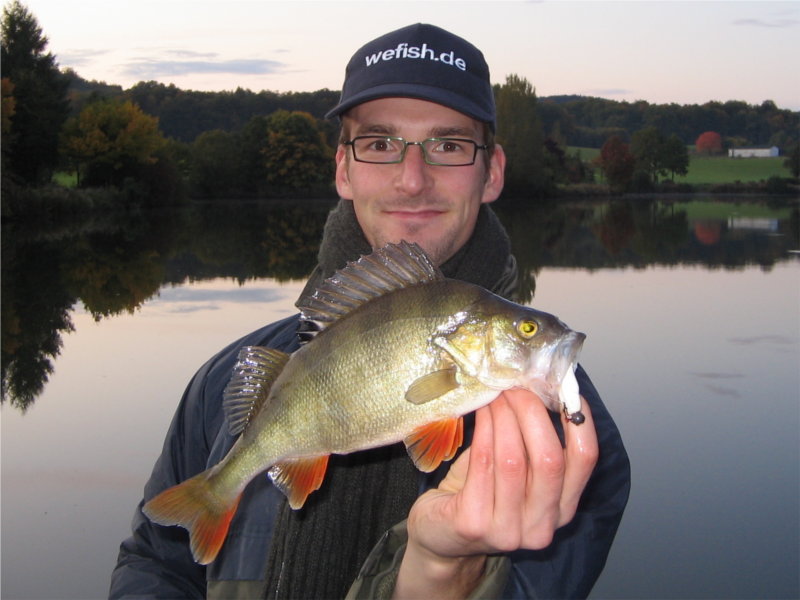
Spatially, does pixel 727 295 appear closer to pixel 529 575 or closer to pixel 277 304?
pixel 277 304

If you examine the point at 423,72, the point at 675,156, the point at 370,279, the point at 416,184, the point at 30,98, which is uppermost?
the point at 675,156

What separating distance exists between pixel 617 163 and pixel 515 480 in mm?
79589

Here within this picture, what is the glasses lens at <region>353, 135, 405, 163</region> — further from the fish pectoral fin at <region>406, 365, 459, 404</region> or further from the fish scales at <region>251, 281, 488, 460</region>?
the fish pectoral fin at <region>406, 365, 459, 404</region>

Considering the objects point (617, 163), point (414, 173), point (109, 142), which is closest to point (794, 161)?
point (617, 163)

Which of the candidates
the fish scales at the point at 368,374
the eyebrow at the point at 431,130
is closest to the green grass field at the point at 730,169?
the eyebrow at the point at 431,130

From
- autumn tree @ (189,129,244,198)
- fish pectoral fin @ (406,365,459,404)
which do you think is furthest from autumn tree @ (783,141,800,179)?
fish pectoral fin @ (406,365,459,404)

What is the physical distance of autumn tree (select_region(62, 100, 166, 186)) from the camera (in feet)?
161

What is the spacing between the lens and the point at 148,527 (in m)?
3.29

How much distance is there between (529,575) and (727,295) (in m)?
16.7

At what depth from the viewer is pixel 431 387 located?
2.23 metres

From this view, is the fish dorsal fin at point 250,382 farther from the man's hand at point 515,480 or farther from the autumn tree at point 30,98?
the autumn tree at point 30,98

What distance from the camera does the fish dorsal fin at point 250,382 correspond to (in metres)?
2.56

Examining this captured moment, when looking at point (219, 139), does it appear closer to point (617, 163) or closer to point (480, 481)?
point (617, 163)

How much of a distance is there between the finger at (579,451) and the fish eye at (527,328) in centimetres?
25
